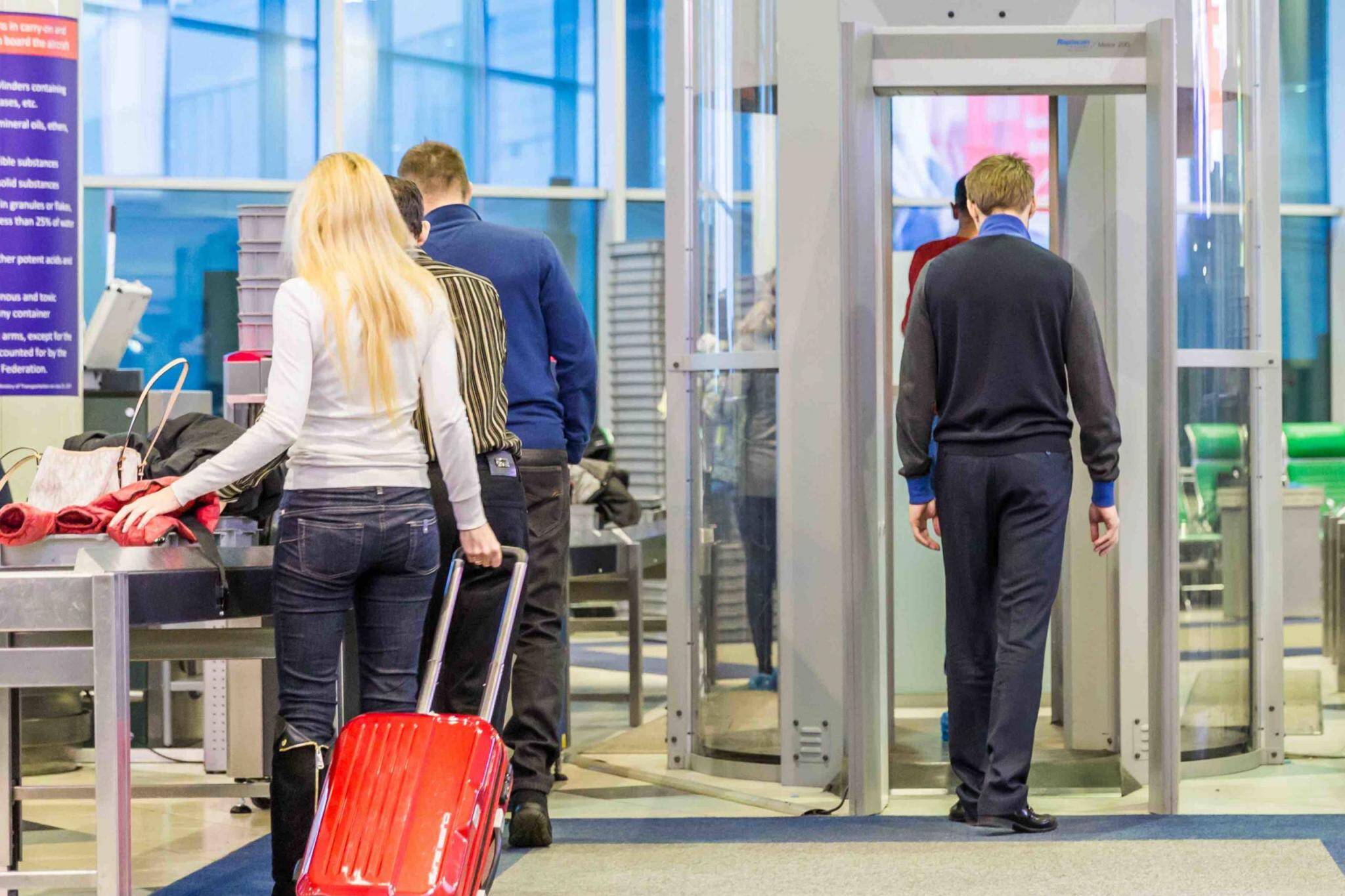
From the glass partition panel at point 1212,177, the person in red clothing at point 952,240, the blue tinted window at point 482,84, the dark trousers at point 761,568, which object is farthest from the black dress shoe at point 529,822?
the blue tinted window at point 482,84

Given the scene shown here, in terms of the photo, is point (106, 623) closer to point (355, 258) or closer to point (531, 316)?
point (355, 258)

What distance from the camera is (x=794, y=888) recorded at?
330 centimetres

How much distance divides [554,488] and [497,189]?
6.65m

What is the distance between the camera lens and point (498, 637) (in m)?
2.96

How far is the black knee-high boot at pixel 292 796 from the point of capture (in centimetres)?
289

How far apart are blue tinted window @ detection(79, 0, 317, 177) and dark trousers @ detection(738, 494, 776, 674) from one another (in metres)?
6.02

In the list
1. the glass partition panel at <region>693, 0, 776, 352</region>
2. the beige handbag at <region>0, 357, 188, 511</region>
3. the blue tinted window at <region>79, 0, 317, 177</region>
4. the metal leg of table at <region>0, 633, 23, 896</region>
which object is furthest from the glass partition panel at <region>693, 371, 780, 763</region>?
the blue tinted window at <region>79, 0, 317, 177</region>

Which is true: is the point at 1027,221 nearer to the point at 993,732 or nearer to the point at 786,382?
the point at 786,382

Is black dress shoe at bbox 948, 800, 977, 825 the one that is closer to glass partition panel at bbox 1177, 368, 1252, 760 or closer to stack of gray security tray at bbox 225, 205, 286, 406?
glass partition panel at bbox 1177, 368, 1252, 760

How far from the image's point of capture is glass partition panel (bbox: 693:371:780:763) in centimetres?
470

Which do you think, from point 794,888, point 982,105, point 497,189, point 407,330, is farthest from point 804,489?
point 497,189

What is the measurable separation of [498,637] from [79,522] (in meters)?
0.85

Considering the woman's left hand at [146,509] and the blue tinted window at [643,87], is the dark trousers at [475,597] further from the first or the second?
the blue tinted window at [643,87]

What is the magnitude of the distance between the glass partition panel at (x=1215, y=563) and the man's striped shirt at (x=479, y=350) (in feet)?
7.19
